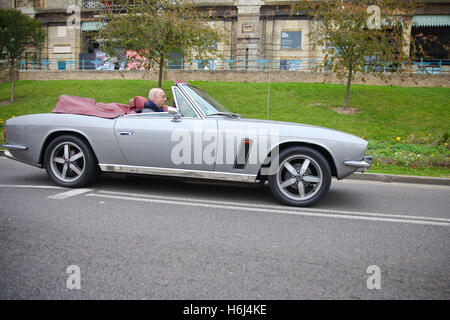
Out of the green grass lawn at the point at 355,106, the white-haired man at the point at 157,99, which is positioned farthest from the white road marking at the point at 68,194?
the green grass lawn at the point at 355,106

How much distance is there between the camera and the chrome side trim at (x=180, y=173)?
423 cm

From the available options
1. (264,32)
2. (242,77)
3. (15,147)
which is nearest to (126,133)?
(15,147)

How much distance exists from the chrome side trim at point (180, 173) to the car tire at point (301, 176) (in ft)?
1.20

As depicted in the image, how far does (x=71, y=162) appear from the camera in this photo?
478 centimetres

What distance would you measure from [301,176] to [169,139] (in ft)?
5.65

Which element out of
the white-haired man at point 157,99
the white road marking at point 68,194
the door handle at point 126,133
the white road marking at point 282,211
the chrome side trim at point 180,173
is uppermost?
the white-haired man at point 157,99

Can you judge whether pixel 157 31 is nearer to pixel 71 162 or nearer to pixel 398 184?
pixel 71 162

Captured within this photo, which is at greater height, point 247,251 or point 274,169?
point 274,169

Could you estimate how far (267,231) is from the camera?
3301 millimetres

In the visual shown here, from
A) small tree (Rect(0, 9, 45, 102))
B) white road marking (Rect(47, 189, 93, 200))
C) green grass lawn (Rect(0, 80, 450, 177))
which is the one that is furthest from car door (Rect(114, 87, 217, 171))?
small tree (Rect(0, 9, 45, 102))
